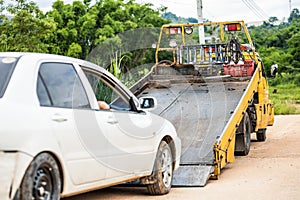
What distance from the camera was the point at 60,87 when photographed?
740cm

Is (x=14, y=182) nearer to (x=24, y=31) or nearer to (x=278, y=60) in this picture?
(x=24, y=31)

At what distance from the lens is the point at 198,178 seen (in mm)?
10547

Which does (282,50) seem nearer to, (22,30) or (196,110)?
(22,30)

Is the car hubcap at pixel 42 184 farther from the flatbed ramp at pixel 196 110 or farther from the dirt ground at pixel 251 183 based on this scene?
the flatbed ramp at pixel 196 110

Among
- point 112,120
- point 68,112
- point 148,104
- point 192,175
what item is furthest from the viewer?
point 192,175

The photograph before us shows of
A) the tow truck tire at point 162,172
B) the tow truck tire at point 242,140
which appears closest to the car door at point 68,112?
the tow truck tire at point 162,172

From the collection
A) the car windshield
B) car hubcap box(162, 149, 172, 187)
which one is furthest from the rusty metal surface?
the car windshield

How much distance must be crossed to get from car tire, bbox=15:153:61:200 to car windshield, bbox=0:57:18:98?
29.6 inches

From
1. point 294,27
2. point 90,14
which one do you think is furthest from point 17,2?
point 294,27

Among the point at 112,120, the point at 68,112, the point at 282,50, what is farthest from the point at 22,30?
the point at 282,50

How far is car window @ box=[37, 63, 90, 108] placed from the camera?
7055 millimetres

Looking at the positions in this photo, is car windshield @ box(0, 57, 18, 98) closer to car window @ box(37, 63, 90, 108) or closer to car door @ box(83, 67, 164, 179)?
car window @ box(37, 63, 90, 108)

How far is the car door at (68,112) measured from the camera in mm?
6973

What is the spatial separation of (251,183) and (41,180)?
453cm
